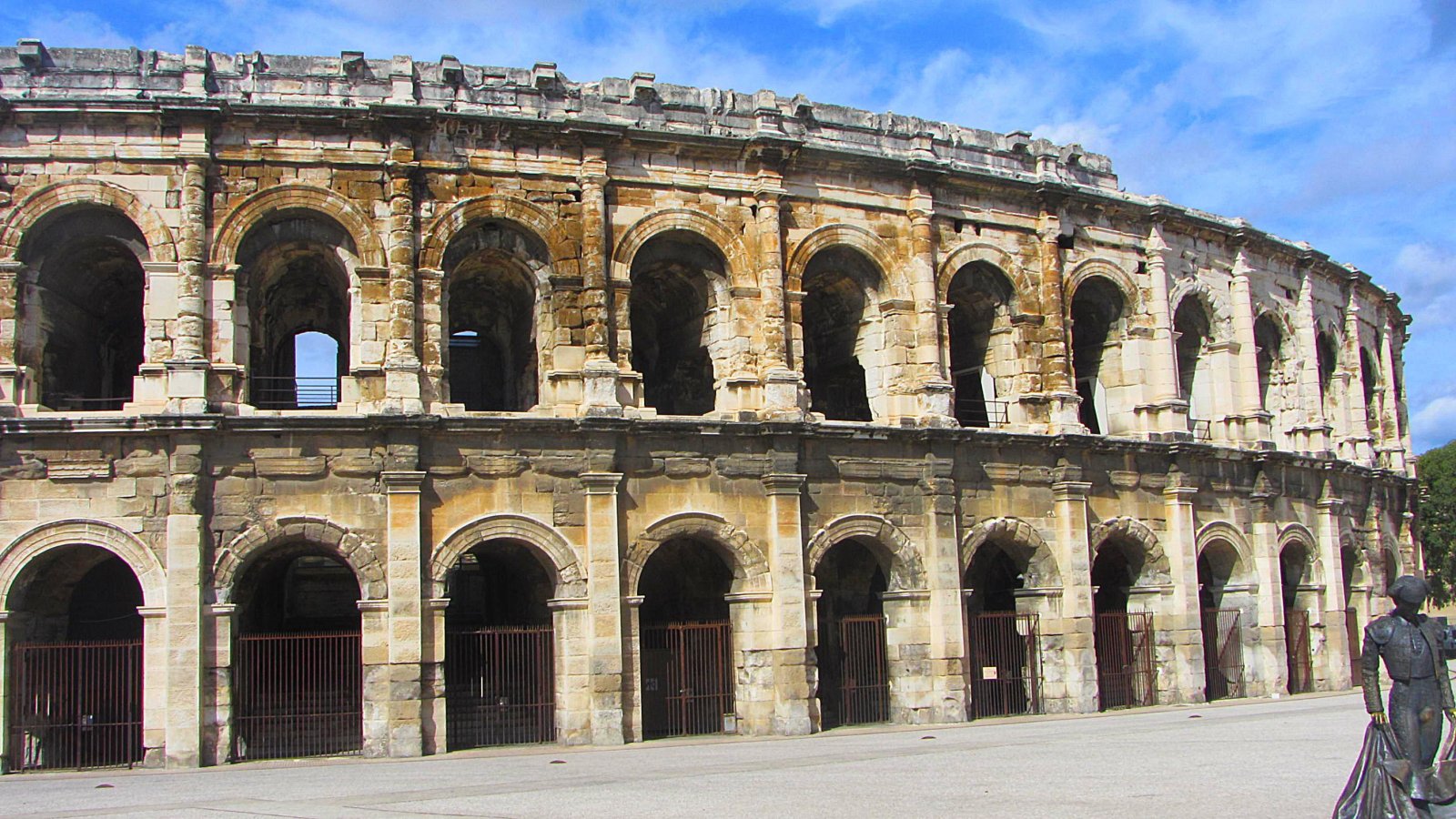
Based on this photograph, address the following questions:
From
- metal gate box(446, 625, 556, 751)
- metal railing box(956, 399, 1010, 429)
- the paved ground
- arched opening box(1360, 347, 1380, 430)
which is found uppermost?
arched opening box(1360, 347, 1380, 430)

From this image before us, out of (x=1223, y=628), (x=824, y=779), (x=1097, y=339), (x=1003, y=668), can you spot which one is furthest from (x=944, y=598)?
(x=824, y=779)

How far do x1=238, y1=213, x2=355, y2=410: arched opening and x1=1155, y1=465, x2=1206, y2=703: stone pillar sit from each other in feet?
40.8

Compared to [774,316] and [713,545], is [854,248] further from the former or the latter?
[713,545]

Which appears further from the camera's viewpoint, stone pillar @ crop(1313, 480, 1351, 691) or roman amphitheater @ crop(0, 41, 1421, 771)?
stone pillar @ crop(1313, 480, 1351, 691)

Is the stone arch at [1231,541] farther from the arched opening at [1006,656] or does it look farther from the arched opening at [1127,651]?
the arched opening at [1006,656]

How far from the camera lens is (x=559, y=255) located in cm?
1802

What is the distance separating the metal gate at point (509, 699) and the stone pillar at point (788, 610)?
2832mm

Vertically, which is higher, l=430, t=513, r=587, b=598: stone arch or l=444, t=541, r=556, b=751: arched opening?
l=430, t=513, r=587, b=598: stone arch

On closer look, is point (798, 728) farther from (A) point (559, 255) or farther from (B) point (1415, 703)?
(B) point (1415, 703)

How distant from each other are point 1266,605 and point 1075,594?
4.36m

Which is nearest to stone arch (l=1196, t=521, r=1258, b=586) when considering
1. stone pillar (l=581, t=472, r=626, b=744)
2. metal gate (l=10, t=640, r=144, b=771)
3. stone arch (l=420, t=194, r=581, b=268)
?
stone pillar (l=581, t=472, r=626, b=744)

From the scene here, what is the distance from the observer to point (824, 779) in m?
12.2

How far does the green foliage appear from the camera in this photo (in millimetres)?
44750

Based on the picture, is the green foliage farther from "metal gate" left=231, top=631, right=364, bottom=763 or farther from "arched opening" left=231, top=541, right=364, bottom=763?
"metal gate" left=231, top=631, right=364, bottom=763
